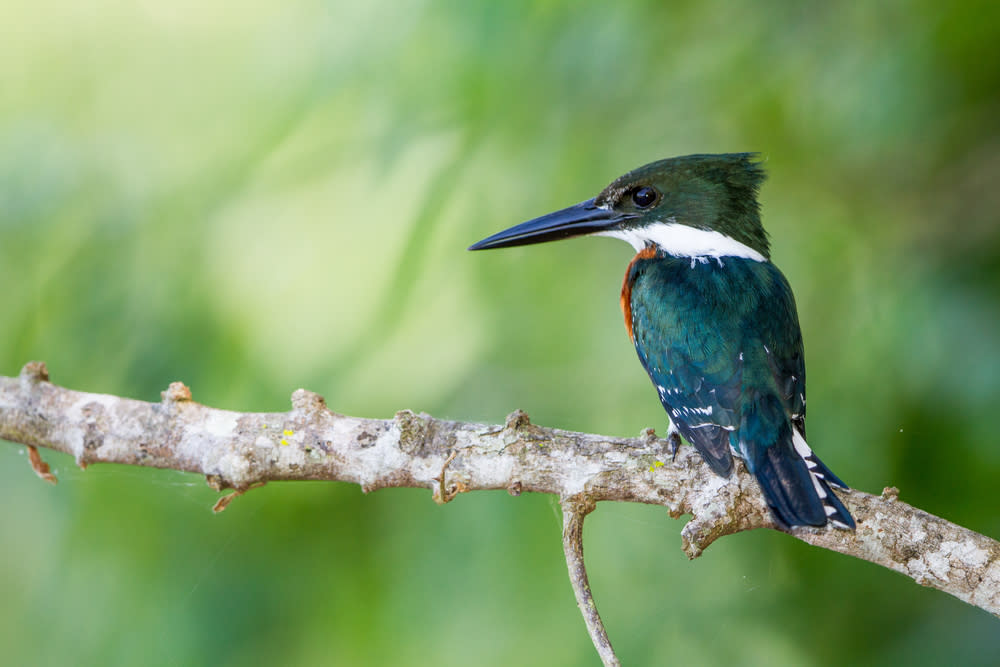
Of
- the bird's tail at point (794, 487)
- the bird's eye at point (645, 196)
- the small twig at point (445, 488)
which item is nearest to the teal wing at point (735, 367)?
the bird's tail at point (794, 487)

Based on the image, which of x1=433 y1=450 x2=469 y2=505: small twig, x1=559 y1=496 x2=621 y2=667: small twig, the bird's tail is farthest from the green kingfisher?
x1=433 y1=450 x2=469 y2=505: small twig

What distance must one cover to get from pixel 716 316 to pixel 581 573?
65cm

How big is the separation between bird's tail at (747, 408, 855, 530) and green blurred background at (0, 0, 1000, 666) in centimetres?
69

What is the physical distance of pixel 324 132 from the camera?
239cm

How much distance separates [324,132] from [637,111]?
0.88m

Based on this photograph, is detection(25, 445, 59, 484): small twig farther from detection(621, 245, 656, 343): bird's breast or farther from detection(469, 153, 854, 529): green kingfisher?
detection(621, 245, 656, 343): bird's breast

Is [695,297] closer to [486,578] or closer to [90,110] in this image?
[486,578]

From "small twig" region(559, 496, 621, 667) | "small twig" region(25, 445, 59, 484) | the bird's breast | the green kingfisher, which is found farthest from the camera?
the bird's breast

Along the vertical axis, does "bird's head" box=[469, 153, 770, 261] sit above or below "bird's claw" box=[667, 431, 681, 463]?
above

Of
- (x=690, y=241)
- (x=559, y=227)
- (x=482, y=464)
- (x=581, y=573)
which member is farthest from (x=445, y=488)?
(x=690, y=241)

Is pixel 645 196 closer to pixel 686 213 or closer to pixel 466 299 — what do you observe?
pixel 686 213

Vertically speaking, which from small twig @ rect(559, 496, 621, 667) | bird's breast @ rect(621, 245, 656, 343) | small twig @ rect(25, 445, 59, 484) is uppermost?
bird's breast @ rect(621, 245, 656, 343)

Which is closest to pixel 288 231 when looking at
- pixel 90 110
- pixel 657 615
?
pixel 90 110

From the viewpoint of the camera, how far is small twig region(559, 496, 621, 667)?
1.14 m
